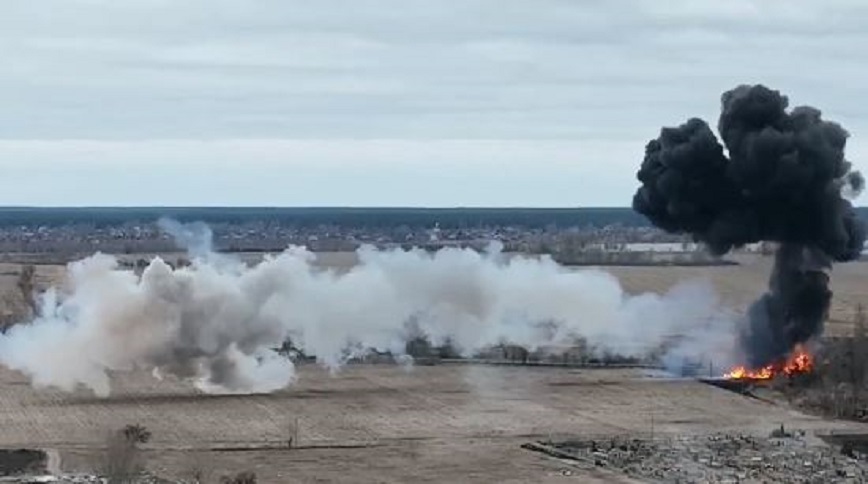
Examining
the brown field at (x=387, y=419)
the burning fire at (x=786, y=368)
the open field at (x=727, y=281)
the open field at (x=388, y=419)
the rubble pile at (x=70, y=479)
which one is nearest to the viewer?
the rubble pile at (x=70, y=479)

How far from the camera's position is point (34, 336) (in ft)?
292

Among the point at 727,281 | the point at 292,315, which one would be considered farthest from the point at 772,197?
the point at 727,281

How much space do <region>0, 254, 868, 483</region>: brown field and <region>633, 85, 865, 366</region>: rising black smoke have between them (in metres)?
7.28

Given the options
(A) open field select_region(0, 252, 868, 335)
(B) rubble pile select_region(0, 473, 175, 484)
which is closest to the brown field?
(B) rubble pile select_region(0, 473, 175, 484)

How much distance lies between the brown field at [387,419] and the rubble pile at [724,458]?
245 centimetres

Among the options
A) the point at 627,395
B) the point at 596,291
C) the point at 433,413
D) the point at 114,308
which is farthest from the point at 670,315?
the point at 114,308

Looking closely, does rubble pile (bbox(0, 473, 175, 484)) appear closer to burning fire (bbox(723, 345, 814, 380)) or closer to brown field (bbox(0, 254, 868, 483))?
brown field (bbox(0, 254, 868, 483))

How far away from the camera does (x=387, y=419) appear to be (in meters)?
87.2

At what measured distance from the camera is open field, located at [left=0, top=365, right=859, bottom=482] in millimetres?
73438

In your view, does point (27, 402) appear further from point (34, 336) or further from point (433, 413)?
point (433, 413)

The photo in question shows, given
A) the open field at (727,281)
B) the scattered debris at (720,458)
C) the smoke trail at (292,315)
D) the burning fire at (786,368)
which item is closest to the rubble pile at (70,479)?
the scattered debris at (720,458)

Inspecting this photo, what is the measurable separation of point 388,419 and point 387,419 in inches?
2.0

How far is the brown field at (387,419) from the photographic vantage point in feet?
240

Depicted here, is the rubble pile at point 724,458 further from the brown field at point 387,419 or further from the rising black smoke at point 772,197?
the rising black smoke at point 772,197
